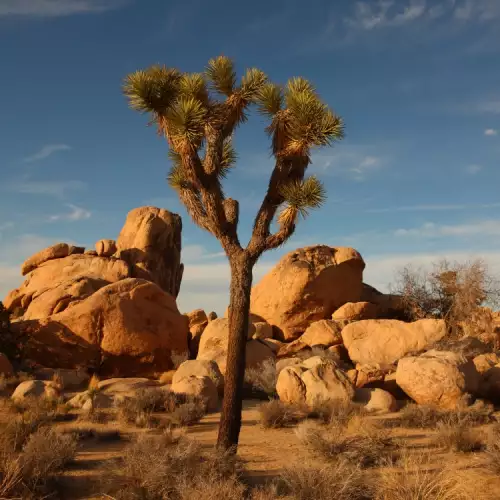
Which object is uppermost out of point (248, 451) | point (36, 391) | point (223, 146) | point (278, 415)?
point (223, 146)

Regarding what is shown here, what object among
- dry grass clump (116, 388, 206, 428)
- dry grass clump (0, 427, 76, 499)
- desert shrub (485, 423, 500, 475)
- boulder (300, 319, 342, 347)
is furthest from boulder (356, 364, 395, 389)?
dry grass clump (0, 427, 76, 499)

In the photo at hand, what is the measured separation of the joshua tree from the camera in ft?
28.2

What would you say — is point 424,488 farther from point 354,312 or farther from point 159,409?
point 354,312

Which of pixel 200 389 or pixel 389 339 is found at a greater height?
pixel 389 339

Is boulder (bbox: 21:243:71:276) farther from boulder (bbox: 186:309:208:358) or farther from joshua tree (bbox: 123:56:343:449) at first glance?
joshua tree (bbox: 123:56:343:449)

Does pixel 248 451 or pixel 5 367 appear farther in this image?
pixel 5 367

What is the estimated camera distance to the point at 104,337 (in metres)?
18.3

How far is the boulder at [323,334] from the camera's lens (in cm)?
2006

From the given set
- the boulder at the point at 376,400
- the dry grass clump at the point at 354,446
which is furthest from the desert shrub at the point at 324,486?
the boulder at the point at 376,400

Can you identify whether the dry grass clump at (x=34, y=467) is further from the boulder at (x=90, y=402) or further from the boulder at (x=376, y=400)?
the boulder at (x=376, y=400)

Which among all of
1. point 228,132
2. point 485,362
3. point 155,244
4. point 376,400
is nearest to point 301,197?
point 228,132

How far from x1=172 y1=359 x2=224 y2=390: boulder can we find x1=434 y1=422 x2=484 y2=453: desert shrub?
6.50 meters

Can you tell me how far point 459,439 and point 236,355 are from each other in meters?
4.26

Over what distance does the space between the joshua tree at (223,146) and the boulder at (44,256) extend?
715 inches
